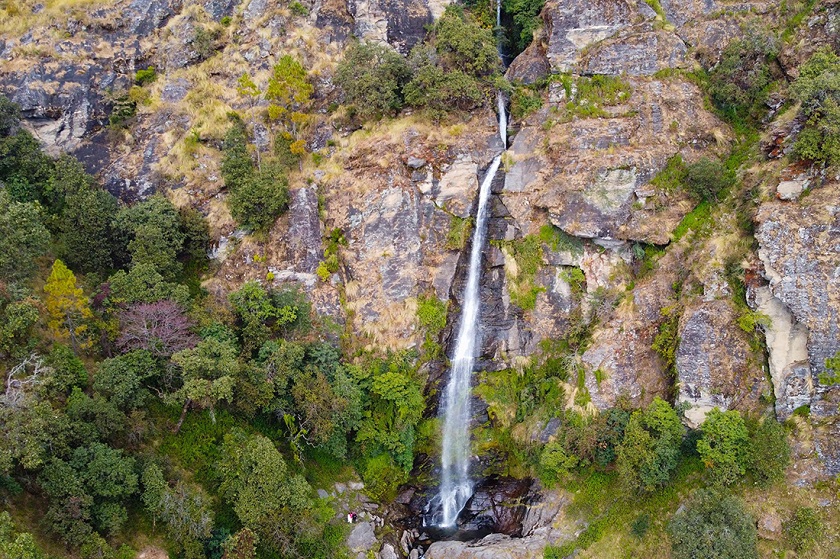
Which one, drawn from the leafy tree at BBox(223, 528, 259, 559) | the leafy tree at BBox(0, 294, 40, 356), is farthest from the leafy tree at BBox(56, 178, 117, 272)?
the leafy tree at BBox(223, 528, 259, 559)

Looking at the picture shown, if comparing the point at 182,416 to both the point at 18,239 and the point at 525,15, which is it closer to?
the point at 18,239

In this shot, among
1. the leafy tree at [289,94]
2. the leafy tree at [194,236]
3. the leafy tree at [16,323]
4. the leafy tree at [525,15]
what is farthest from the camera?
the leafy tree at [525,15]

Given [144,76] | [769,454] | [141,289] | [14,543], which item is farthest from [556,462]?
[144,76]

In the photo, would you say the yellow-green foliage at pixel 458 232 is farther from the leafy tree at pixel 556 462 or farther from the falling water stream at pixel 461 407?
the leafy tree at pixel 556 462

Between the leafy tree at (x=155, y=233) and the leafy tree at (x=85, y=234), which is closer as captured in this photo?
the leafy tree at (x=155, y=233)

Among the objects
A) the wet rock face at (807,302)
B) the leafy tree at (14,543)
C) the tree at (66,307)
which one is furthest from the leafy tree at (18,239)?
the wet rock face at (807,302)

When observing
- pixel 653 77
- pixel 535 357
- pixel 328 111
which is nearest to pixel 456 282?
pixel 535 357
